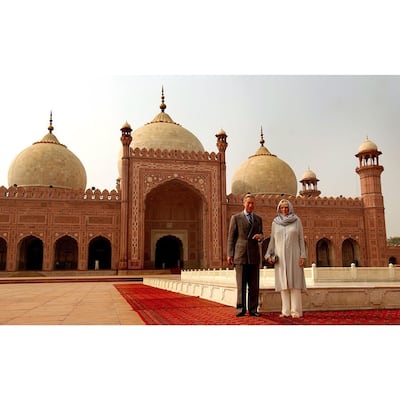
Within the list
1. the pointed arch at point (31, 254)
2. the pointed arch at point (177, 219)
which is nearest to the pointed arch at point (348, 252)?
the pointed arch at point (177, 219)

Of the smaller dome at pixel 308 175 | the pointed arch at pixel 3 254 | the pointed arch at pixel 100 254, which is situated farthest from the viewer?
the smaller dome at pixel 308 175

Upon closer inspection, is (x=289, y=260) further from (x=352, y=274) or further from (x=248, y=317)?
(x=352, y=274)

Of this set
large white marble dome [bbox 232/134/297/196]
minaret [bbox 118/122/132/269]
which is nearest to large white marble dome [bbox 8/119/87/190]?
minaret [bbox 118/122/132/269]

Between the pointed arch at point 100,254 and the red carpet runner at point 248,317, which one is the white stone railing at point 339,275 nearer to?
the red carpet runner at point 248,317

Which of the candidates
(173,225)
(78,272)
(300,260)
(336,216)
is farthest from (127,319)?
(336,216)

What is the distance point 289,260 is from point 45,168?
16.6 m

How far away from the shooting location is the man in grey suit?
3.14 m

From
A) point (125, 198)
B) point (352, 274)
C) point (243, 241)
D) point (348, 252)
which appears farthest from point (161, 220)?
point (243, 241)

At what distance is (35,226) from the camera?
14922 millimetres

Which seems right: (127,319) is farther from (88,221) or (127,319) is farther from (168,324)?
(88,221)

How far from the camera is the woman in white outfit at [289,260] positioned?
3066mm

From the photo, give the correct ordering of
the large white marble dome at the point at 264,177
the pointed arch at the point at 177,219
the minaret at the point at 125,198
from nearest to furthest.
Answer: the minaret at the point at 125,198 < the pointed arch at the point at 177,219 < the large white marble dome at the point at 264,177

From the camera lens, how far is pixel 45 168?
711 inches

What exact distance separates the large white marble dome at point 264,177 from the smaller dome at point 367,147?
3.63 metres
